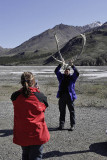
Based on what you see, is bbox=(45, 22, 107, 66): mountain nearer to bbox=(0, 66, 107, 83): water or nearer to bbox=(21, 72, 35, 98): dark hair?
bbox=(0, 66, 107, 83): water

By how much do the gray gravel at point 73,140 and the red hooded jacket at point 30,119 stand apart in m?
2.02

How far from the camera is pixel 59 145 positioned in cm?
620

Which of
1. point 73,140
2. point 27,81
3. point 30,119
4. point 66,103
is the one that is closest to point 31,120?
point 30,119

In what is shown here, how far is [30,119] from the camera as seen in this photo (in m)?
3.58

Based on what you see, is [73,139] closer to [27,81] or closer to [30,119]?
[30,119]

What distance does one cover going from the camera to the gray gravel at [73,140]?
561 cm

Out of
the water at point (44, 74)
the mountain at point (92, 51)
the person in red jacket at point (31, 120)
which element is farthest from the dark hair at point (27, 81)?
the mountain at point (92, 51)

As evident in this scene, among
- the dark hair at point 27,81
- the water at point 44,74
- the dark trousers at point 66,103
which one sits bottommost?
the water at point 44,74

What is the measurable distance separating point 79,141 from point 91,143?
1.00ft

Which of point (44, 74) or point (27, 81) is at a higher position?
point (27, 81)

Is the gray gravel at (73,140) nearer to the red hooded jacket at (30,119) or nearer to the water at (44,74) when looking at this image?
the red hooded jacket at (30,119)

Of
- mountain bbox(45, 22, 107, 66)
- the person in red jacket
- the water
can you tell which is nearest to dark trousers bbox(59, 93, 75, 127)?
the person in red jacket

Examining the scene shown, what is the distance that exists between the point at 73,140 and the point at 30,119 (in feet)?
10.5

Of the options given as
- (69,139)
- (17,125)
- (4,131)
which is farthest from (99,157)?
(4,131)
